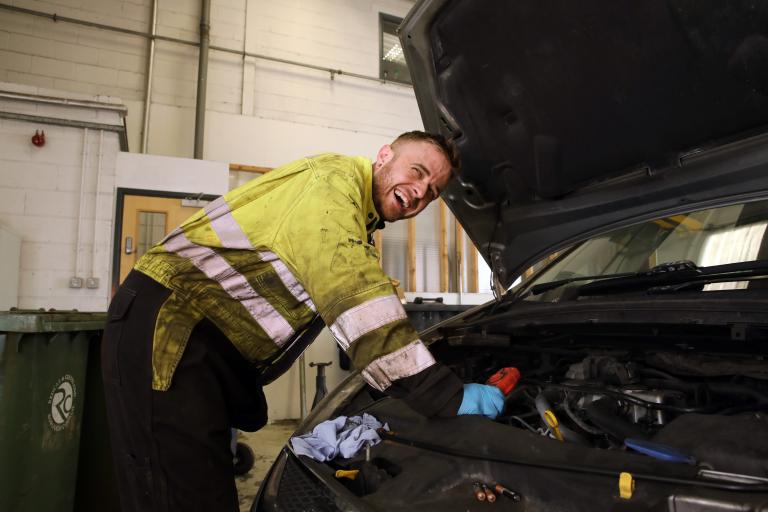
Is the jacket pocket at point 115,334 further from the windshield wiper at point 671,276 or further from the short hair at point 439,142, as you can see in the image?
the windshield wiper at point 671,276

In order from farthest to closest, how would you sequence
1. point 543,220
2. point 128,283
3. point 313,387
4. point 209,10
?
1. point 209,10
2. point 313,387
3. point 543,220
4. point 128,283

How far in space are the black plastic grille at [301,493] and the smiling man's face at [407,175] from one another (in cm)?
74

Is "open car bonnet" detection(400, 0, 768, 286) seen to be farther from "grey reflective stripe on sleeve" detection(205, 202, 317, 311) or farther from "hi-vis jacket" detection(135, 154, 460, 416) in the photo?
"grey reflective stripe on sleeve" detection(205, 202, 317, 311)

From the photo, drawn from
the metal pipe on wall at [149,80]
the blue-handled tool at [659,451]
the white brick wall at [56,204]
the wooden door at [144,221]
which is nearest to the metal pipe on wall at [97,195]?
the white brick wall at [56,204]

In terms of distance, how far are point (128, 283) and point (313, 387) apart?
3795mm

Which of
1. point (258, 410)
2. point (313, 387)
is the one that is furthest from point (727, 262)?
point (313, 387)

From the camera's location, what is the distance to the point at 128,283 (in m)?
1.41

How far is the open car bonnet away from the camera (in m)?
1.17

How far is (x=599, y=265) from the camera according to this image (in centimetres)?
184

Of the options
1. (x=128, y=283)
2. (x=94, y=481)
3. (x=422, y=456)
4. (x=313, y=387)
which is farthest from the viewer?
(x=313, y=387)

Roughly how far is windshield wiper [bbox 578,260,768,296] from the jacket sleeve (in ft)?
2.49

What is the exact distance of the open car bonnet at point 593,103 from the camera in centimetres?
117

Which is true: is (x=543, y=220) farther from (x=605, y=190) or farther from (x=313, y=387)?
(x=313, y=387)

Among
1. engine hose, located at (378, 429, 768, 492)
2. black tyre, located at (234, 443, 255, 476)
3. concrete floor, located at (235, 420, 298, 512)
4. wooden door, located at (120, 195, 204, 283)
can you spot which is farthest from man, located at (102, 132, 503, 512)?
wooden door, located at (120, 195, 204, 283)
